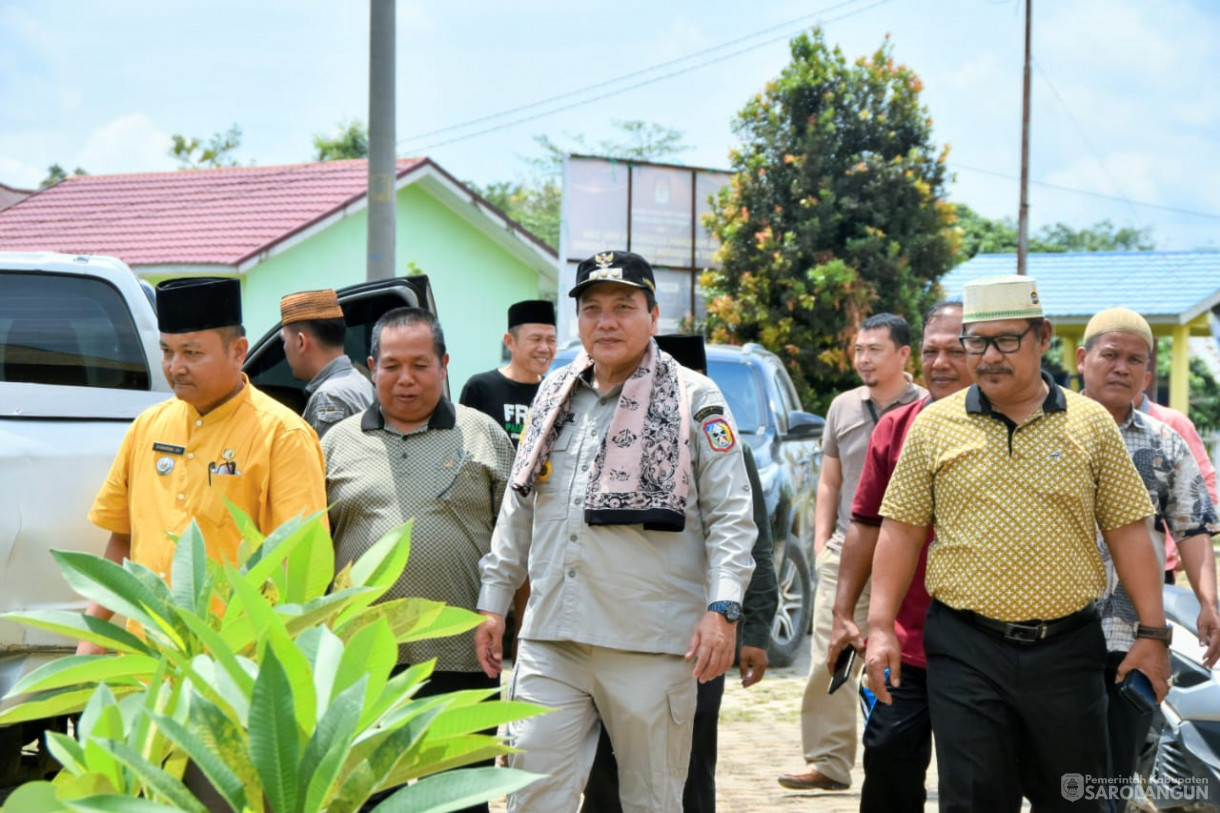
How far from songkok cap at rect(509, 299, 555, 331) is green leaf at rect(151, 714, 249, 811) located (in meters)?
5.55

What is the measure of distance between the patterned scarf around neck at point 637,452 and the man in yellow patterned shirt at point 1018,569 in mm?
723

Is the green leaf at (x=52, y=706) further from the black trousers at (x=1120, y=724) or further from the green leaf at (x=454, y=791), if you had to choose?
the black trousers at (x=1120, y=724)

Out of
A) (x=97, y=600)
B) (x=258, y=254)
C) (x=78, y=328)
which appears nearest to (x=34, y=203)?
(x=258, y=254)

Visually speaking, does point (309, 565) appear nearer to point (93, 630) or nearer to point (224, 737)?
point (93, 630)

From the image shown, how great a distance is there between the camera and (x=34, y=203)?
85.6 ft

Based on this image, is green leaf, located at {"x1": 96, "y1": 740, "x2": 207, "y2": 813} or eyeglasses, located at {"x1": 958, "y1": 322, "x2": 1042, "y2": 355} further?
eyeglasses, located at {"x1": 958, "y1": 322, "x2": 1042, "y2": 355}

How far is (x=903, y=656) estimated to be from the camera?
4758 mm

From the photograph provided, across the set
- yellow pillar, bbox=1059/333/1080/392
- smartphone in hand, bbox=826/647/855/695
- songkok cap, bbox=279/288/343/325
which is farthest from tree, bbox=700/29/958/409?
smartphone in hand, bbox=826/647/855/695

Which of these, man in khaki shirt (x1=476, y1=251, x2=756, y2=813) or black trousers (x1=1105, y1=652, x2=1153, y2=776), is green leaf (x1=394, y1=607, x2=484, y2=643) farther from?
black trousers (x1=1105, y1=652, x2=1153, y2=776)

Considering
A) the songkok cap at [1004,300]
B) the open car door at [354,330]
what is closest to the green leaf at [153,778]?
the songkok cap at [1004,300]

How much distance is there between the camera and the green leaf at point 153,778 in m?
1.61

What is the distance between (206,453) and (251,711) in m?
2.78

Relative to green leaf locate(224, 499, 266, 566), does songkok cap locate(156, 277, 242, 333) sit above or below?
above

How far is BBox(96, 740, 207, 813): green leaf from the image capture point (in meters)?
1.61
